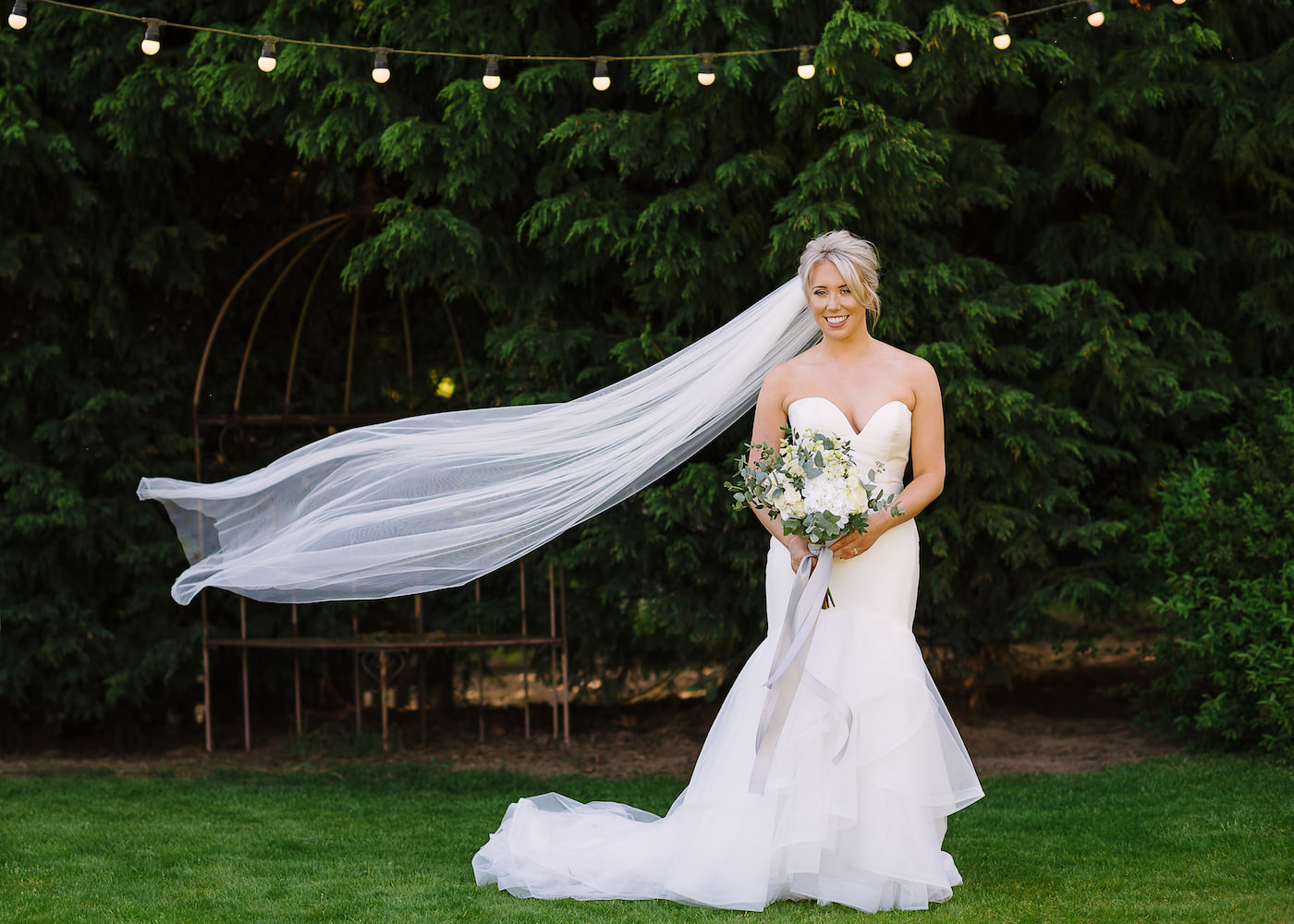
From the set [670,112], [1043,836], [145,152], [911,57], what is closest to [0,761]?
[145,152]

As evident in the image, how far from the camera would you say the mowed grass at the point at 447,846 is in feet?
13.6

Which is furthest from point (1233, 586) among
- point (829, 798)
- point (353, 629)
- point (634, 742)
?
point (353, 629)

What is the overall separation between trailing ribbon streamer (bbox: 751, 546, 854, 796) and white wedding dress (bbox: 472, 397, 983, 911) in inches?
1.1

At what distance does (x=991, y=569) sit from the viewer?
6742 mm

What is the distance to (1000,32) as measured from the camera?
5.73 metres

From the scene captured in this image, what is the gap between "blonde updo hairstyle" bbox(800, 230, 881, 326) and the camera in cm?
436

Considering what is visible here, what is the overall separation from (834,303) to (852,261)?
15 cm

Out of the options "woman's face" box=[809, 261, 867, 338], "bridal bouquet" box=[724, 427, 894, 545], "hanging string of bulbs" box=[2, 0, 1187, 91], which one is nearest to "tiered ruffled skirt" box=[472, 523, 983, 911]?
"bridal bouquet" box=[724, 427, 894, 545]

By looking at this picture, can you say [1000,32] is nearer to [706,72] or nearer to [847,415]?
[706,72]

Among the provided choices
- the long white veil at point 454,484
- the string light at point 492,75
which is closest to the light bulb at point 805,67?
the long white veil at point 454,484

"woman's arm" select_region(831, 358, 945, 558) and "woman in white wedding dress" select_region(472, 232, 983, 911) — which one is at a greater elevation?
"woman's arm" select_region(831, 358, 945, 558)

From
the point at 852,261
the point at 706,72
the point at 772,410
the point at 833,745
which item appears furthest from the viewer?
the point at 706,72

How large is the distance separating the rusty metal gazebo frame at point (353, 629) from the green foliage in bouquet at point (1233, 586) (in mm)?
3028

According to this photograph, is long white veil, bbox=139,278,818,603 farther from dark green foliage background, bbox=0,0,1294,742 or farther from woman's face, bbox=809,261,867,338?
dark green foliage background, bbox=0,0,1294,742
